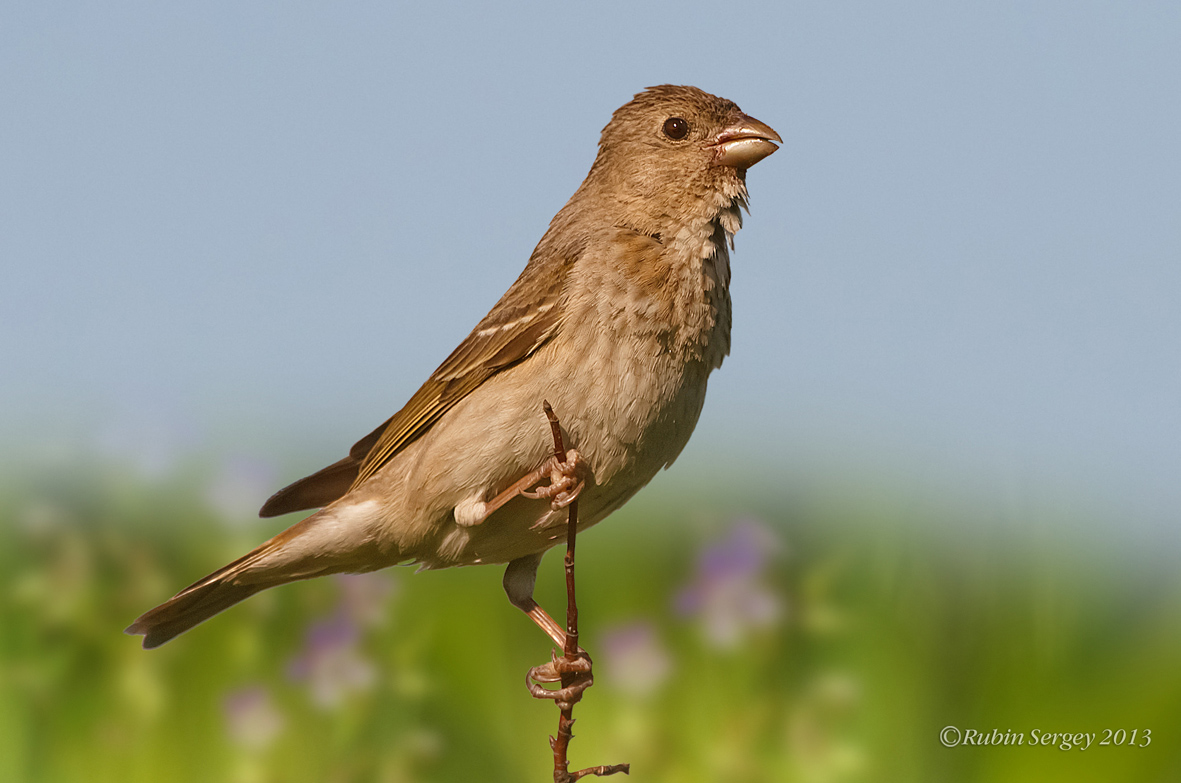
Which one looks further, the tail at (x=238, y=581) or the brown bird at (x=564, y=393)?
the tail at (x=238, y=581)

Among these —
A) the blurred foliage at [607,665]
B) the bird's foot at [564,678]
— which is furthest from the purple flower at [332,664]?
the bird's foot at [564,678]

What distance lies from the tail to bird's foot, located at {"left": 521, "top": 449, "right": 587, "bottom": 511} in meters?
1.01

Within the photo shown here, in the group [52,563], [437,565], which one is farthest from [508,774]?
[52,563]

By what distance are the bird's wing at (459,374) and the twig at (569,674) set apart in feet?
1.16

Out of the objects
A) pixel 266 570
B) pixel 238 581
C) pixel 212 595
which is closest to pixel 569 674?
pixel 266 570

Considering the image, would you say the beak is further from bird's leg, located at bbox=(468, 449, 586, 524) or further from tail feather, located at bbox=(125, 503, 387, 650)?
tail feather, located at bbox=(125, 503, 387, 650)

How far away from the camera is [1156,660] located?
5191 mm

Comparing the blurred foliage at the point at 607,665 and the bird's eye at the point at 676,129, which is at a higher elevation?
the bird's eye at the point at 676,129

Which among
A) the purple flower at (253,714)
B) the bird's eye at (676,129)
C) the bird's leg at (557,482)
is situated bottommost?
the purple flower at (253,714)

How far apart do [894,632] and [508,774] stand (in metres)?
2.29

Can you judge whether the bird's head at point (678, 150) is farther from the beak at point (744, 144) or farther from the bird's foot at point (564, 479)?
the bird's foot at point (564, 479)

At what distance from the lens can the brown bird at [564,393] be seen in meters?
3.33

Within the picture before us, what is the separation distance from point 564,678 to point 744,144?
2.06 metres

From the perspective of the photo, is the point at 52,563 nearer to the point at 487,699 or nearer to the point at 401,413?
the point at 487,699
